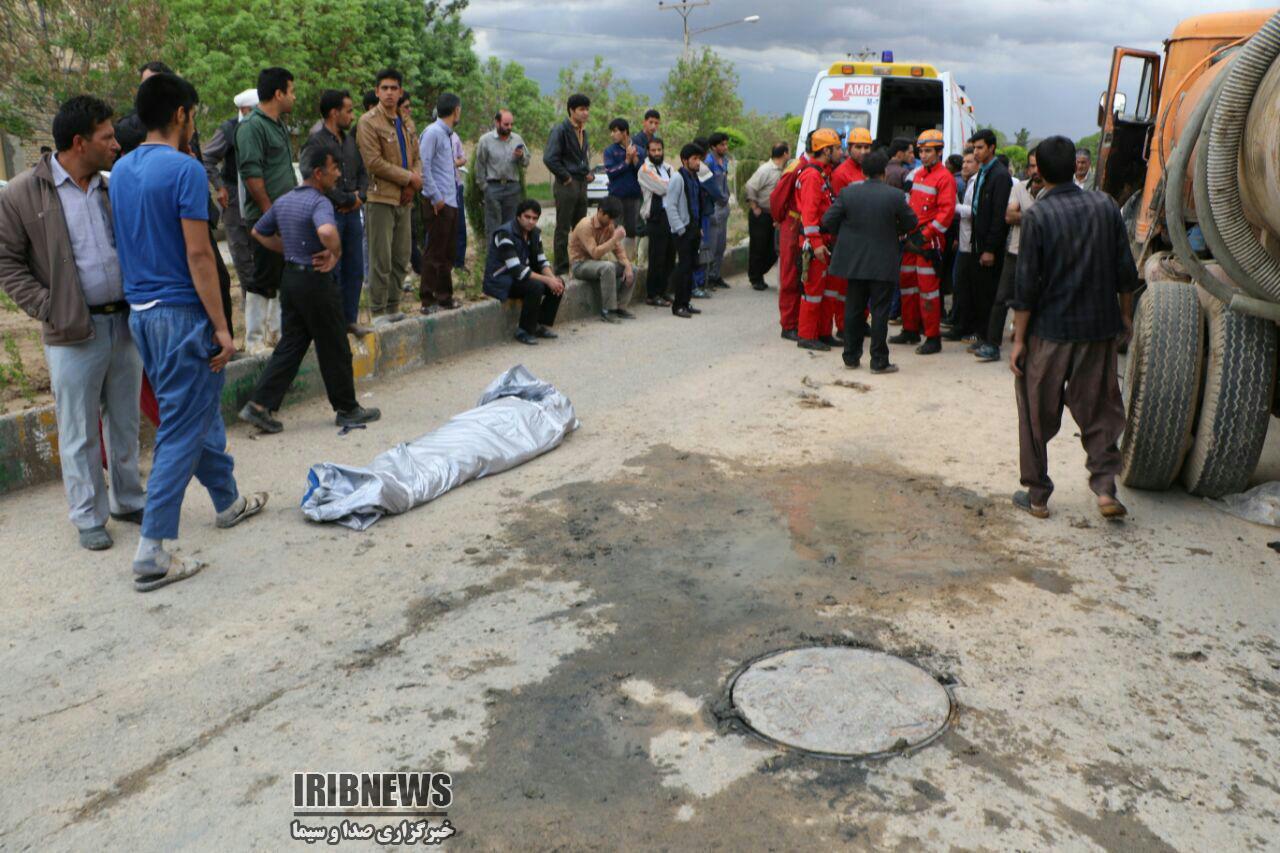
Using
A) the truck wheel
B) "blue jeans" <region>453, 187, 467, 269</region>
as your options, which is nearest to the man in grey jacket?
the truck wheel

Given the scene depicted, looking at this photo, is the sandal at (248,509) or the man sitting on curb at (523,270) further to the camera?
the man sitting on curb at (523,270)

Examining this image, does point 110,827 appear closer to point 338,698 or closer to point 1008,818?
point 338,698

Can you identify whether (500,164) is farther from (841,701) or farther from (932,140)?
(841,701)

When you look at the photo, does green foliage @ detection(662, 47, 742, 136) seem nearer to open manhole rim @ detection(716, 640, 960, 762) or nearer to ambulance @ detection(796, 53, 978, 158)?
ambulance @ detection(796, 53, 978, 158)

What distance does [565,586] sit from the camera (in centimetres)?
445

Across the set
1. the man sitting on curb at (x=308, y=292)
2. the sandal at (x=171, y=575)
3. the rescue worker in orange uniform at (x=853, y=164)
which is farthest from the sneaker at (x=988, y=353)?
the sandal at (x=171, y=575)

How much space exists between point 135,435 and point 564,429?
7.96 feet

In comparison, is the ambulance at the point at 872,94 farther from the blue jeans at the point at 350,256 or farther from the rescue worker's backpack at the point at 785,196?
the blue jeans at the point at 350,256

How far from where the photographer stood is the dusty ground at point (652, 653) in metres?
2.96

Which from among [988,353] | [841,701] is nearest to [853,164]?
[988,353]

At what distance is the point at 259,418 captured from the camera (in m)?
6.55

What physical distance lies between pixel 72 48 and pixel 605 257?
9175 millimetres

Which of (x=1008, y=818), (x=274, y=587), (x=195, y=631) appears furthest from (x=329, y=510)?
(x=1008, y=818)

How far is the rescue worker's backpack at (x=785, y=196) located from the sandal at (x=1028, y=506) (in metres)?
5.13
